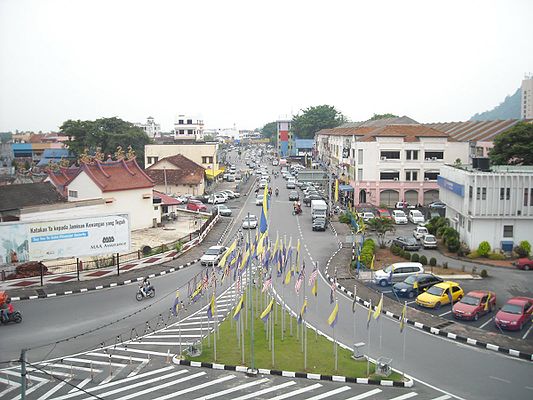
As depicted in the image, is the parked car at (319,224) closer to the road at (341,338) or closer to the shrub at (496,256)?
the shrub at (496,256)

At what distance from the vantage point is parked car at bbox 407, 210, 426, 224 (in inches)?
1937

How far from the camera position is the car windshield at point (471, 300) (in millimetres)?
24141

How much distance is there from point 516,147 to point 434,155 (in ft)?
41.6

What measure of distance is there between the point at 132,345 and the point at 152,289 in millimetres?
6680

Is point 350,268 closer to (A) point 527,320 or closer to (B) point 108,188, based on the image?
(A) point 527,320

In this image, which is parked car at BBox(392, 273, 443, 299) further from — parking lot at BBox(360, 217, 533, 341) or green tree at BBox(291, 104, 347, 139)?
green tree at BBox(291, 104, 347, 139)

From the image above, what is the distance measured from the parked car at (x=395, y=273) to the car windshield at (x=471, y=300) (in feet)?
17.5

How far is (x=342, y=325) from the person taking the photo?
75.8ft

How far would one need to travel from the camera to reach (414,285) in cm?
2758

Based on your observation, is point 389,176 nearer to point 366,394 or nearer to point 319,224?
point 319,224

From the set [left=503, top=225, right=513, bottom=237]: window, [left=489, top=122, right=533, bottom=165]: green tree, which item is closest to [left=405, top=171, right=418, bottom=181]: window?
[left=489, top=122, right=533, bottom=165]: green tree

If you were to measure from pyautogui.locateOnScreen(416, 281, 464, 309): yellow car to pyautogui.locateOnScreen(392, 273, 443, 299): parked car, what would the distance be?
1.19 meters

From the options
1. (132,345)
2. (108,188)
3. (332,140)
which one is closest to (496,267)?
(132,345)

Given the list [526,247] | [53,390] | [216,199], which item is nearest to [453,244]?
[526,247]
